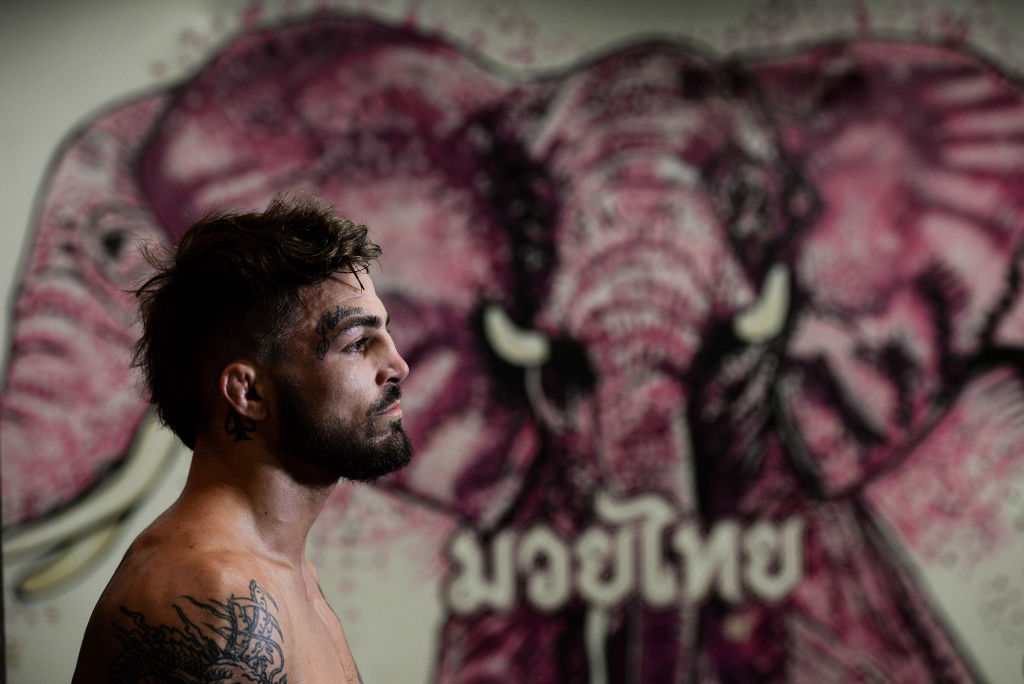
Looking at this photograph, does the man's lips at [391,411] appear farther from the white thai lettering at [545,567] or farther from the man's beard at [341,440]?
the white thai lettering at [545,567]

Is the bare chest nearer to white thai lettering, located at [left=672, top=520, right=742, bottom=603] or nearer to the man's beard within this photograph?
the man's beard

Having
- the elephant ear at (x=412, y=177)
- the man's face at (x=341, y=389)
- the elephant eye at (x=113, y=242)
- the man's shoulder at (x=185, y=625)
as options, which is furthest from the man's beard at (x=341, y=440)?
the elephant eye at (x=113, y=242)

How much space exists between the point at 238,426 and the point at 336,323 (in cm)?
21

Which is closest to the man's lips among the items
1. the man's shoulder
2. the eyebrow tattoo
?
the eyebrow tattoo

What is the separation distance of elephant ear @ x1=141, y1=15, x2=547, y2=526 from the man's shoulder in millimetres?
1174

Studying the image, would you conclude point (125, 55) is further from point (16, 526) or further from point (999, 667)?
point (999, 667)

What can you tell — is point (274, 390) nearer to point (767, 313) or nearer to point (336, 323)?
point (336, 323)

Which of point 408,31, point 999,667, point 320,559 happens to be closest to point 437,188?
point 408,31

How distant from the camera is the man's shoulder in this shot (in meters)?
1.17

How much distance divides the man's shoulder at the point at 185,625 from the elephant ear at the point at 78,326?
3.89 ft

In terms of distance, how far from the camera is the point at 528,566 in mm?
2441

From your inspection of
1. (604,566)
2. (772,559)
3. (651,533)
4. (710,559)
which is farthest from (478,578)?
(772,559)

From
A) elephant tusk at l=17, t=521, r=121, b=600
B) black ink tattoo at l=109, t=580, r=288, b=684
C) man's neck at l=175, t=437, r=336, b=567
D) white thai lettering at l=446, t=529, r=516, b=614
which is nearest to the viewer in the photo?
black ink tattoo at l=109, t=580, r=288, b=684

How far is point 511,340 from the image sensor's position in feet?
8.16
